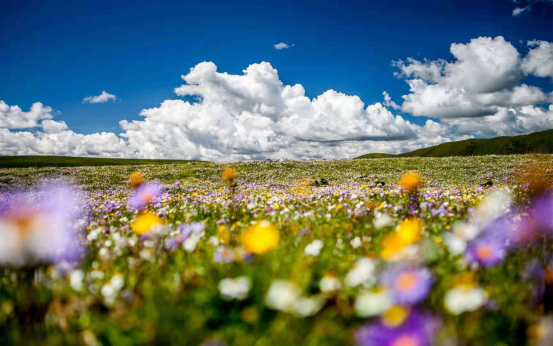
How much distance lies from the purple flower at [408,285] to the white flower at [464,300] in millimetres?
141

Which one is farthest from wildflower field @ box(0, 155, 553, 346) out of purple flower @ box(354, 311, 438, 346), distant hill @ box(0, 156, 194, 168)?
distant hill @ box(0, 156, 194, 168)

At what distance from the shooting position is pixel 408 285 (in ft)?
6.40

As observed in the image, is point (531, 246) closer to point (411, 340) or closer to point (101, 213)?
point (411, 340)

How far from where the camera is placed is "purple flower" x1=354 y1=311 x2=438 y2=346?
5.36 feet

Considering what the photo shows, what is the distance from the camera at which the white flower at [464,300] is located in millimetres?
1809

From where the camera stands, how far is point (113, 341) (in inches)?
78.8

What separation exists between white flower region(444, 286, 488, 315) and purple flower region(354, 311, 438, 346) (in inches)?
7.4

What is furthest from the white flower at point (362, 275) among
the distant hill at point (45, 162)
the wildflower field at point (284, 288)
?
the distant hill at point (45, 162)

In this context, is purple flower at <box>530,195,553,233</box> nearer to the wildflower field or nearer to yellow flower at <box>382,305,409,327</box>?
the wildflower field

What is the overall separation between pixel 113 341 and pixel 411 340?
173 centimetres

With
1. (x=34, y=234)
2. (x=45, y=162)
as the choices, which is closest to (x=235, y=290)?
(x=34, y=234)

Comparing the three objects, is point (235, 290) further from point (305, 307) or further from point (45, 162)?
point (45, 162)

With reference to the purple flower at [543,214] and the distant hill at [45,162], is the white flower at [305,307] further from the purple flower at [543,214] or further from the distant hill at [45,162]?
the distant hill at [45,162]

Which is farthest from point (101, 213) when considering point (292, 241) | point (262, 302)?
point (262, 302)
